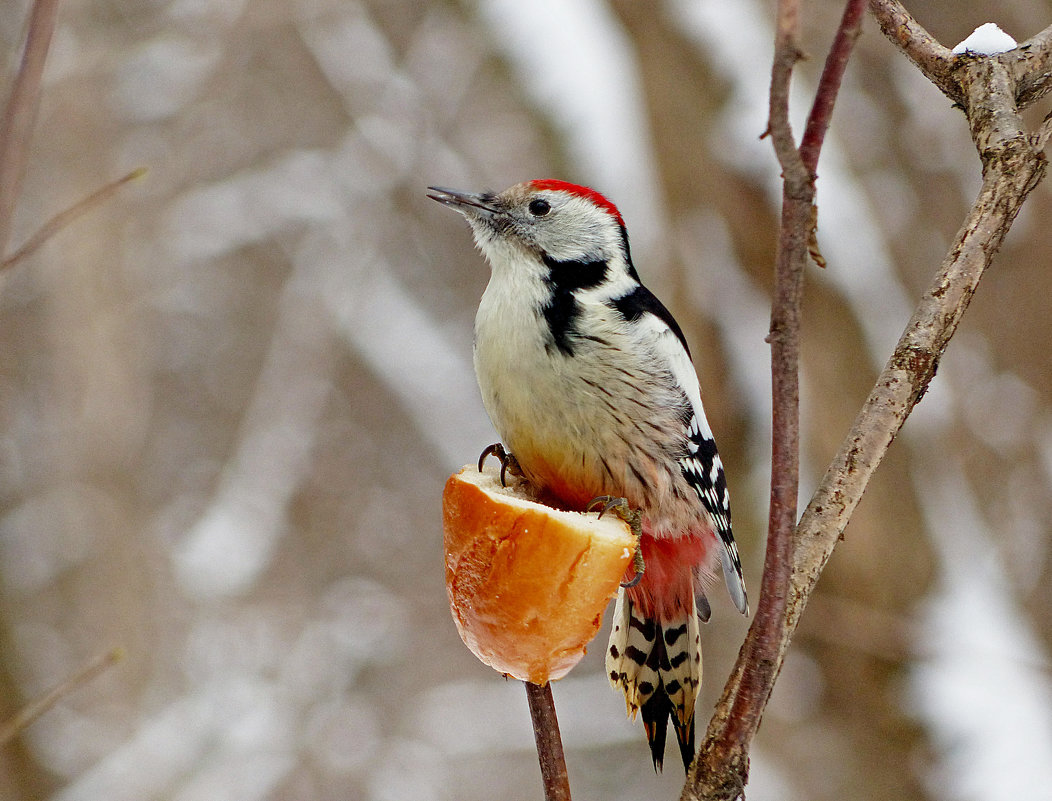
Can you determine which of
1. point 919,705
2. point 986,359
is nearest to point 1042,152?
point 919,705

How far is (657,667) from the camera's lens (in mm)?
2219

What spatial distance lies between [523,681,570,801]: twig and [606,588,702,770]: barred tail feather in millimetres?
702

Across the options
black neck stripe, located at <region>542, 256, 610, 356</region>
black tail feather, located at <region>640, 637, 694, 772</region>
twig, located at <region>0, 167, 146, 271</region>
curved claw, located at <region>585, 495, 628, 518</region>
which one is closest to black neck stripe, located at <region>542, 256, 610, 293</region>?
black neck stripe, located at <region>542, 256, 610, 356</region>

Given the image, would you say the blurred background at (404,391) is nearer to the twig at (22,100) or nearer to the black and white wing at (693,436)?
the black and white wing at (693,436)

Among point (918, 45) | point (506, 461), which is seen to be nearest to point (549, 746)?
point (506, 461)

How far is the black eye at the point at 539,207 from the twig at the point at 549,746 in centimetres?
127

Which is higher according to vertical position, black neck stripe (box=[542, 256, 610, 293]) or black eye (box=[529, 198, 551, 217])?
black eye (box=[529, 198, 551, 217])

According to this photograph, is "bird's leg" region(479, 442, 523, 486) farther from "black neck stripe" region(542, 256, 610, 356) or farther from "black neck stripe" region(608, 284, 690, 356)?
"black neck stripe" region(608, 284, 690, 356)

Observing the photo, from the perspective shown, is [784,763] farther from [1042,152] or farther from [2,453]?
[2,453]

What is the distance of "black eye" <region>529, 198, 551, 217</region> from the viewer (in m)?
2.44

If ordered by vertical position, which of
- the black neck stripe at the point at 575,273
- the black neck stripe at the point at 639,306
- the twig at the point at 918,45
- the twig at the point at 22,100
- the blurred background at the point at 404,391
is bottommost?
the blurred background at the point at 404,391

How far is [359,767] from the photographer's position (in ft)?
23.4

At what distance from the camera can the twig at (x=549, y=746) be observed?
141 cm

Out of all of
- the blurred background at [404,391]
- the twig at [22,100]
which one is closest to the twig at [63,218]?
the twig at [22,100]
